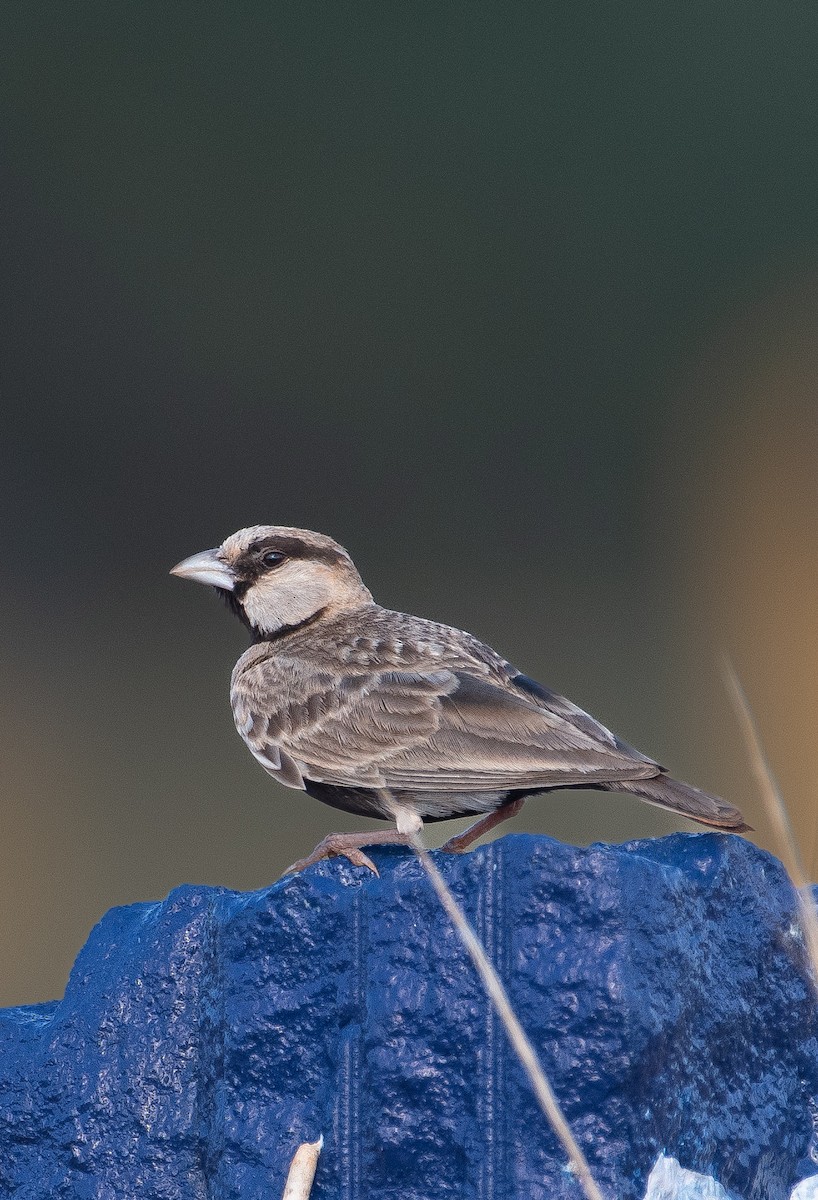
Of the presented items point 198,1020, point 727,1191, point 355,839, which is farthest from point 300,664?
point 727,1191

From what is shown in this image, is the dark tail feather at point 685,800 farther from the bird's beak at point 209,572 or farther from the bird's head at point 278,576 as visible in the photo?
the bird's beak at point 209,572

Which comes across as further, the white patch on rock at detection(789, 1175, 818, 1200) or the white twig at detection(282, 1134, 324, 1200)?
the white patch on rock at detection(789, 1175, 818, 1200)

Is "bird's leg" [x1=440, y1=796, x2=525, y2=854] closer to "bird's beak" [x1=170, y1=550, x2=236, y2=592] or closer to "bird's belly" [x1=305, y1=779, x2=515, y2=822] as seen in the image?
"bird's belly" [x1=305, y1=779, x2=515, y2=822]

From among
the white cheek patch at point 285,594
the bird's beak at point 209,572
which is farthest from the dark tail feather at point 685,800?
the bird's beak at point 209,572

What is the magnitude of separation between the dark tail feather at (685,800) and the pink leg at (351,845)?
1.12 feet

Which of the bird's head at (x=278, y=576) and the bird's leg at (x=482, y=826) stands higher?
the bird's head at (x=278, y=576)

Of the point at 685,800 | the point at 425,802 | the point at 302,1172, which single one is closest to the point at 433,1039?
the point at 302,1172

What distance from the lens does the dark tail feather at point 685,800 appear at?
2.20 meters

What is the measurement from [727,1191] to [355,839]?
74 centimetres

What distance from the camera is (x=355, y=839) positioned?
2.35m

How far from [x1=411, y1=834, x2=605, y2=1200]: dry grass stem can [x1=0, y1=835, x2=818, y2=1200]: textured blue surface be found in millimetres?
18

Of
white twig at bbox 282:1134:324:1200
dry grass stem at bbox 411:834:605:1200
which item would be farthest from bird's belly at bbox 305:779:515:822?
white twig at bbox 282:1134:324:1200

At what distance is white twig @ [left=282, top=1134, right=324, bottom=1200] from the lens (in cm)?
199

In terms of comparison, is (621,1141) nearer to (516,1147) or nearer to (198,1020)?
(516,1147)
